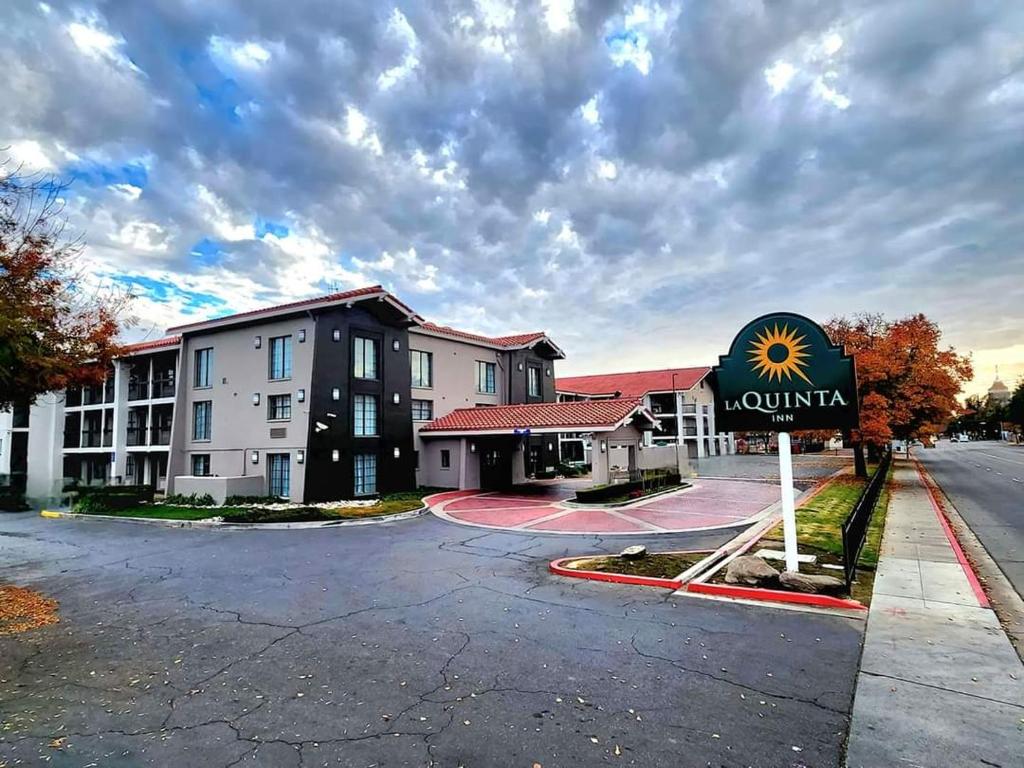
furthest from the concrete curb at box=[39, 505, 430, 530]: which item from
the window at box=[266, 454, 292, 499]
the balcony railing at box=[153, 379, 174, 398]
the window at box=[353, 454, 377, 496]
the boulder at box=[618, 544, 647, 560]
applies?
the balcony railing at box=[153, 379, 174, 398]

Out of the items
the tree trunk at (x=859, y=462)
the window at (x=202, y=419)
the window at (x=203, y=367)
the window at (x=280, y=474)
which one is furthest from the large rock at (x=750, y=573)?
the window at (x=203, y=367)

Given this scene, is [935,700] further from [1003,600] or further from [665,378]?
[665,378]

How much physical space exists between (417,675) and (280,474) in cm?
1913

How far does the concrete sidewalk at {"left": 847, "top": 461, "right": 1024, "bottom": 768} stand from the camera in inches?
169

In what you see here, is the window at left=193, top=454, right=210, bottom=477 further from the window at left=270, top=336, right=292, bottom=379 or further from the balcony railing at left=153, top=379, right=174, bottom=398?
the window at left=270, top=336, right=292, bottom=379

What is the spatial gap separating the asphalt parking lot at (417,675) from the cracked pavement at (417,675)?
24 mm

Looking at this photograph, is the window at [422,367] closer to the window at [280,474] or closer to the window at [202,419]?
the window at [280,474]

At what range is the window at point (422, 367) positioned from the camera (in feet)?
89.7

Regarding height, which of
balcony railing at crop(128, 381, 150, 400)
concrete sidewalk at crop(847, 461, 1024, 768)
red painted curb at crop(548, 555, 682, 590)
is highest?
balcony railing at crop(128, 381, 150, 400)

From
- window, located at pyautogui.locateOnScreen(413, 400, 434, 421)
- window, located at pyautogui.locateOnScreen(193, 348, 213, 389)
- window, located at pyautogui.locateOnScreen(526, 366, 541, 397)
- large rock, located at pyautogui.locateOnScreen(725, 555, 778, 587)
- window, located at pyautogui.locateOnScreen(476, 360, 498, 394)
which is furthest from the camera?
window, located at pyautogui.locateOnScreen(526, 366, 541, 397)

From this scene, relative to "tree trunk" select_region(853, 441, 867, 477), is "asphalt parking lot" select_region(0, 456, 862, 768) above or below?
below

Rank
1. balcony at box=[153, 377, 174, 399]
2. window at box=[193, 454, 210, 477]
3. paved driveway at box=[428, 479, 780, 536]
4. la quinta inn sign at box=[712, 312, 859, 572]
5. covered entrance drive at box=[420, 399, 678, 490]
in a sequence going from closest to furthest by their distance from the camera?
1. la quinta inn sign at box=[712, 312, 859, 572]
2. paved driveway at box=[428, 479, 780, 536]
3. covered entrance drive at box=[420, 399, 678, 490]
4. window at box=[193, 454, 210, 477]
5. balcony at box=[153, 377, 174, 399]

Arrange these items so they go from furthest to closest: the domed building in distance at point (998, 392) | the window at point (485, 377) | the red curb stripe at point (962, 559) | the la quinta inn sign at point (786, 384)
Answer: the domed building in distance at point (998, 392), the window at point (485, 377), the la quinta inn sign at point (786, 384), the red curb stripe at point (962, 559)

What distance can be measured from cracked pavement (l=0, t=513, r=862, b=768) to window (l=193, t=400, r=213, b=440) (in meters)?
16.1
